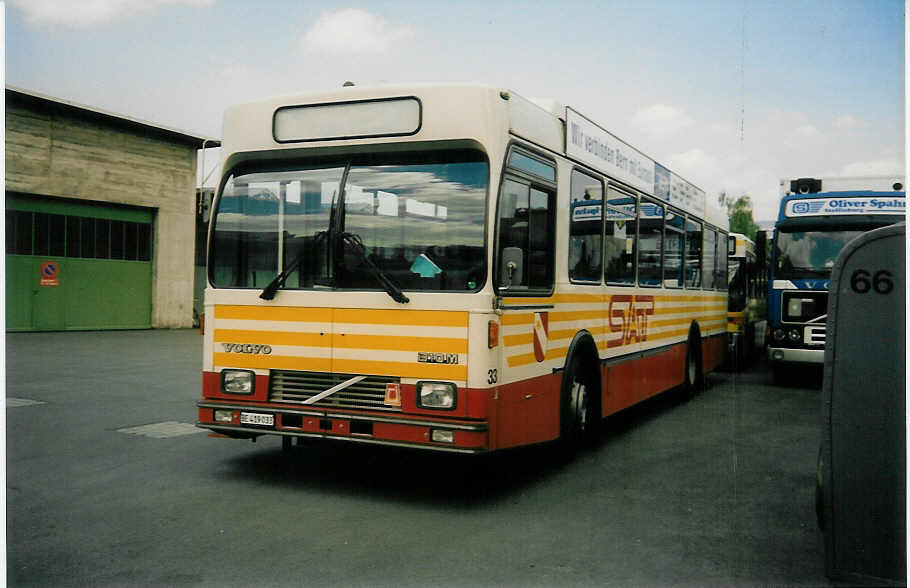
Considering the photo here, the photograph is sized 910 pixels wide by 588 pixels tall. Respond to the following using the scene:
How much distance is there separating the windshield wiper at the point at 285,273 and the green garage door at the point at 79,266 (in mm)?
17210

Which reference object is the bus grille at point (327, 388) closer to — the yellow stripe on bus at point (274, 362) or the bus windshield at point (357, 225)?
the yellow stripe on bus at point (274, 362)

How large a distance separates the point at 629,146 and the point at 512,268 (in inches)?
149

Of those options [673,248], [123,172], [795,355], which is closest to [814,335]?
[795,355]

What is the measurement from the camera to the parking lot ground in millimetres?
4863

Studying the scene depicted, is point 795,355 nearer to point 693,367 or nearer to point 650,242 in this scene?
point 693,367

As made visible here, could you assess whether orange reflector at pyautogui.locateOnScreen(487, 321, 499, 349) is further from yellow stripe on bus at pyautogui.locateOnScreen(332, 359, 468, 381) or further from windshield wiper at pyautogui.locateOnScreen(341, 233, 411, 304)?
windshield wiper at pyautogui.locateOnScreen(341, 233, 411, 304)

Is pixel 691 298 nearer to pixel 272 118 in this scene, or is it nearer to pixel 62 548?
pixel 272 118

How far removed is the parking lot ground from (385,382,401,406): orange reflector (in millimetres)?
722

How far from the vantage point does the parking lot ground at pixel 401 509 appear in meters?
4.86

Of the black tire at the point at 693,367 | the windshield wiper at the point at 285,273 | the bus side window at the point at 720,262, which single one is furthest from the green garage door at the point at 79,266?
the windshield wiper at the point at 285,273

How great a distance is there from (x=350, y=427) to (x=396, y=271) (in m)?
1.15

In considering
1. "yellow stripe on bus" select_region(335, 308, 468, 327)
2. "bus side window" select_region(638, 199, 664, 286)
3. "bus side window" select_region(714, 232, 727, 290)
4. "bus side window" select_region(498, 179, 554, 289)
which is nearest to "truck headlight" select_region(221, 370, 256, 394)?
"yellow stripe on bus" select_region(335, 308, 468, 327)

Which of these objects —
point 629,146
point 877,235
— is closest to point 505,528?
point 877,235

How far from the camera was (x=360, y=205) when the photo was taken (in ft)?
21.1
